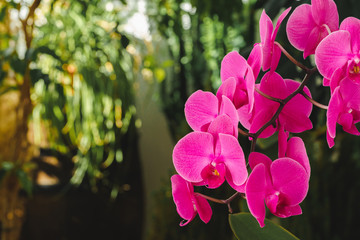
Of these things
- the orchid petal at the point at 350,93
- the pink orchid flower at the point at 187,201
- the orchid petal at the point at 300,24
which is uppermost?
the orchid petal at the point at 300,24

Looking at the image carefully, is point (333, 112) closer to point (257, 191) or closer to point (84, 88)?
point (257, 191)

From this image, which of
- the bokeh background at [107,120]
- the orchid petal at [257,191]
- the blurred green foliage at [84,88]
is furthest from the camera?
the blurred green foliage at [84,88]

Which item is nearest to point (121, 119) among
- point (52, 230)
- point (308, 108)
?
point (52, 230)

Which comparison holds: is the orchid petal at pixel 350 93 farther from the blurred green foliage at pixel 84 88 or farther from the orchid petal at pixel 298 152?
the blurred green foliage at pixel 84 88

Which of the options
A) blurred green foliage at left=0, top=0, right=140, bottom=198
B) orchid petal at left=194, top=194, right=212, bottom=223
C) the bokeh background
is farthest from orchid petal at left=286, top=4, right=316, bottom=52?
blurred green foliage at left=0, top=0, right=140, bottom=198

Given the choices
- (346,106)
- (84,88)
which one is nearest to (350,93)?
(346,106)

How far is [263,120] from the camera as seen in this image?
214 mm

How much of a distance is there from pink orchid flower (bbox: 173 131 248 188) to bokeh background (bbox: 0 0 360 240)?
0.54 metres

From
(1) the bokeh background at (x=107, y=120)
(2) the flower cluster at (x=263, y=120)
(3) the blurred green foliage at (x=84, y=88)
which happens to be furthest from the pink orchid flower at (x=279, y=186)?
(3) the blurred green foliage at (x=84, y=88)

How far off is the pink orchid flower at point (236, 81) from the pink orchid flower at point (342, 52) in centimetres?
3

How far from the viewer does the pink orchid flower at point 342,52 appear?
19cm

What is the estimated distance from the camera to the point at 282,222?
26.7 inches

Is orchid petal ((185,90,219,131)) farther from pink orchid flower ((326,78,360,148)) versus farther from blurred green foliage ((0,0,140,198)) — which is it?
blurred green foliage ((0,0,140,198))

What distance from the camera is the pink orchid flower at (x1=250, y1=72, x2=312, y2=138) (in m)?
0.21
